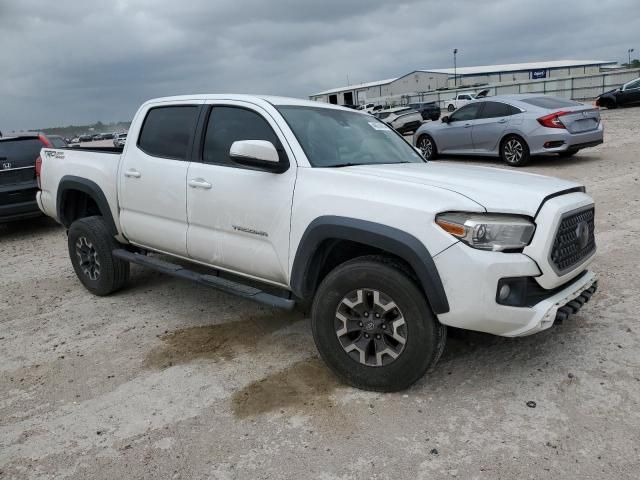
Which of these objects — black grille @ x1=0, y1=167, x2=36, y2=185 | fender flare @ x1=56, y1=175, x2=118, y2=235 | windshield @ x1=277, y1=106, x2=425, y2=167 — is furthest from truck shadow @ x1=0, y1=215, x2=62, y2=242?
windshield @ x1=277, y1=106, x2=425, y2=167

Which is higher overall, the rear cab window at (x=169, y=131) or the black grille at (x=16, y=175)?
the rear cab window at (x=169, y=131)

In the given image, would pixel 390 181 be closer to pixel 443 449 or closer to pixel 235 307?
pixel 443 449

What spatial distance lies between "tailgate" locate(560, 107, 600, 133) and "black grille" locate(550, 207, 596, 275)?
819cm

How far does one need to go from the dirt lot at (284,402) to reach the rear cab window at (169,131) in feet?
4.93

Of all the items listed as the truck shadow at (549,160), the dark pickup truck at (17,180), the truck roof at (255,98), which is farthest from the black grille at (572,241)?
the dark pickup truck at (17,180)

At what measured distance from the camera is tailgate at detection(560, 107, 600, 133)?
35.6ft

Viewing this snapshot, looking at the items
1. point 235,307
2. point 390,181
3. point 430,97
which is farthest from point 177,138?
point 430,97

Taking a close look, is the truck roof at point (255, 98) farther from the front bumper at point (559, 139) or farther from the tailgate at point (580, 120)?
the tailgate at point (580, 120)

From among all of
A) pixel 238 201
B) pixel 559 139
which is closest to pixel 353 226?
pixel 238 201

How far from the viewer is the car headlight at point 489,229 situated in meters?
2.91

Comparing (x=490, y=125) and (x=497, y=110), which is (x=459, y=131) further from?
(x=497, y=110)

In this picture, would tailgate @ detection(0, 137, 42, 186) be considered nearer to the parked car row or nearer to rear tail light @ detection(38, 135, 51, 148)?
rear tail light @ detection(38, 135, 51, 148)

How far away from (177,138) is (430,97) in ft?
162

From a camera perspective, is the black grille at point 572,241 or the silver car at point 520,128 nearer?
the black grille at point 572,241
